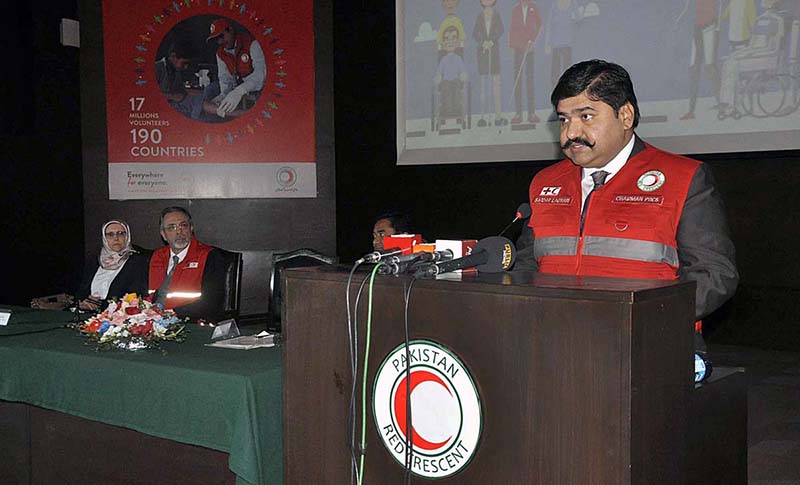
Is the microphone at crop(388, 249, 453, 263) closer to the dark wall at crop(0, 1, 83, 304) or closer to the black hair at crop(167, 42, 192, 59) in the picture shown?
the dark wall at crop(0, 1, 83, 304)

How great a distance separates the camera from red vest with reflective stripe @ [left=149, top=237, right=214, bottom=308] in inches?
169

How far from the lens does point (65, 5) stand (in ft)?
21.7

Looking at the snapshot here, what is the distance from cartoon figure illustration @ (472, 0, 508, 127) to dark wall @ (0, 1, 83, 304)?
10.8ft

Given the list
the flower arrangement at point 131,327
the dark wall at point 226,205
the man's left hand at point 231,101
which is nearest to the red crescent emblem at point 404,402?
the flower arrangement at point 131,327

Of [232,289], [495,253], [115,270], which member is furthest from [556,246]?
[115,270]

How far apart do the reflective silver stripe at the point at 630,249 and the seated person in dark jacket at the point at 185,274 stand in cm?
249

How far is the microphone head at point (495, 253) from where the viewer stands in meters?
1.56

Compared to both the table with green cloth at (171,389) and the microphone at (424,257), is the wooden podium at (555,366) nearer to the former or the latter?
the microphone at (424,257)

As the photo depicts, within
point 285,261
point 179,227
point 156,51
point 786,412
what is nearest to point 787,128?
point 786,412

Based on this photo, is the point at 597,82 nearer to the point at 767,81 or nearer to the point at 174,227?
the point at 174,227

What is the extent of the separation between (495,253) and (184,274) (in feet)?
10.1

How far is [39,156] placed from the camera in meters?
6.32

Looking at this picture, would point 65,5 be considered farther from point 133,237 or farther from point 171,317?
point 171,317

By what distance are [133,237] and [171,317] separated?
435cm
